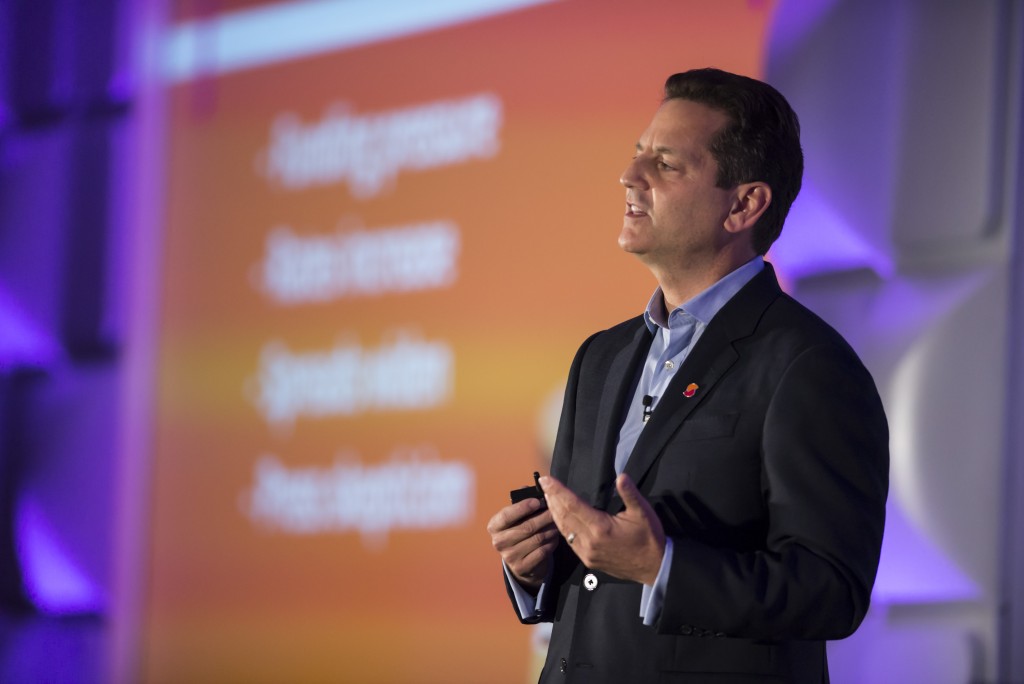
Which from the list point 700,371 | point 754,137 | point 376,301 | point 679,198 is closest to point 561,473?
point 700,371

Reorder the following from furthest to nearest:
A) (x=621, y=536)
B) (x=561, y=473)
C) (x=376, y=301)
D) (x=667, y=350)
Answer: (x=376, y=301), (x=561, y=473), (x=667, y=350), (x=621, y=536)

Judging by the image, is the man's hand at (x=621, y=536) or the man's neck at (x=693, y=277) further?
the man's neck at (x=693, y=277)

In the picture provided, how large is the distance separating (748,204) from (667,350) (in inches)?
10.0

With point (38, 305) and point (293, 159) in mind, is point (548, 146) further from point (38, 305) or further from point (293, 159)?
point (38, 305)

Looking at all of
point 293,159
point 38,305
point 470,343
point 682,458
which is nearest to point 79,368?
point 38,305

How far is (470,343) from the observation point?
3.17 m

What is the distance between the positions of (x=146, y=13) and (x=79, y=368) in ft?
3.99

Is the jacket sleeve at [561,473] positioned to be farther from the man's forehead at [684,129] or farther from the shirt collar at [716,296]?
the man's forehead at [684,129]

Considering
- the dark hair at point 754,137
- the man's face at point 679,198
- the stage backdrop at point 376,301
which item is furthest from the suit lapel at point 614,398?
the stage backdrop at point 376,301

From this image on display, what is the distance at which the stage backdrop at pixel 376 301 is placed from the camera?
2.97m

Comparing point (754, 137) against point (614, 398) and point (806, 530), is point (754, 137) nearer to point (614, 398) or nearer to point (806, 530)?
point (614, 398)

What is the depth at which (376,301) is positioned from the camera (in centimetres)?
342

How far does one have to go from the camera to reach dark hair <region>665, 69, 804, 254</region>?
5.91 feet

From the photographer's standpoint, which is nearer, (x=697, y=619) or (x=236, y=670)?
(x=697, y=619)
